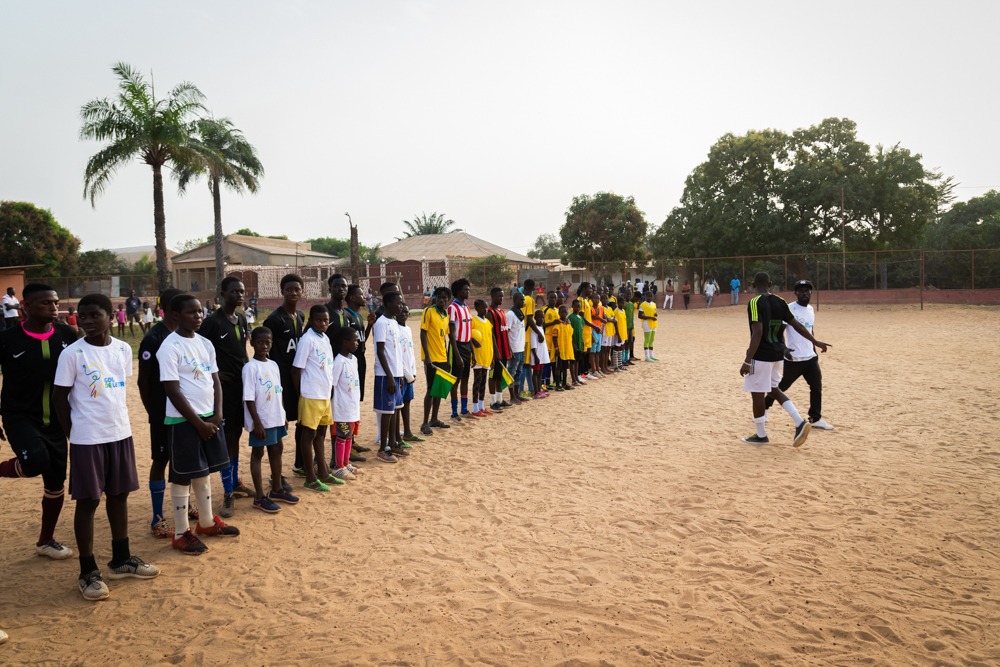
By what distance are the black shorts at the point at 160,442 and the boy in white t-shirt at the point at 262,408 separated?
0.68 metres

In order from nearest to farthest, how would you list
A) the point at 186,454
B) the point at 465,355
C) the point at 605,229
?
the point at 186,454 → the point at 465,355 → the point at 605,229

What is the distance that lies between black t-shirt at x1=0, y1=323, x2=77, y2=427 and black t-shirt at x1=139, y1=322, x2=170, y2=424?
0.55 m

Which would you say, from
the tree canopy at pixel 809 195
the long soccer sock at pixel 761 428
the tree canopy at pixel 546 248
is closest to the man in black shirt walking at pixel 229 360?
the long soccer sock at pixel 761 428

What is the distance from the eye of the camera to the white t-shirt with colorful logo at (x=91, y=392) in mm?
4059

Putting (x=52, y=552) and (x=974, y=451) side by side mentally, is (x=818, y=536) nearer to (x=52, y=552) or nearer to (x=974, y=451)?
(x=974, y=451)

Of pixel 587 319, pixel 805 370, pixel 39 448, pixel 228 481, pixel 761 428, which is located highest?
pixel 587 319

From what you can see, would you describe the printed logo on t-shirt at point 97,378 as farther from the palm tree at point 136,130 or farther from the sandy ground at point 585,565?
the palm tree at point 136,130

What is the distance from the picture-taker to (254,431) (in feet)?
18.1

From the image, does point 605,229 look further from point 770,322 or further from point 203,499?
point 203,499

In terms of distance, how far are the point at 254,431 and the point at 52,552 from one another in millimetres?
1605

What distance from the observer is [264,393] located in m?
5.64

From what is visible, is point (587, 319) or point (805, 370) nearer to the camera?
point (805, 370)

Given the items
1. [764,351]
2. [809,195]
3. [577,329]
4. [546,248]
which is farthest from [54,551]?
[546,248]

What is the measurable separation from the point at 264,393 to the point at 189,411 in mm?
1123
